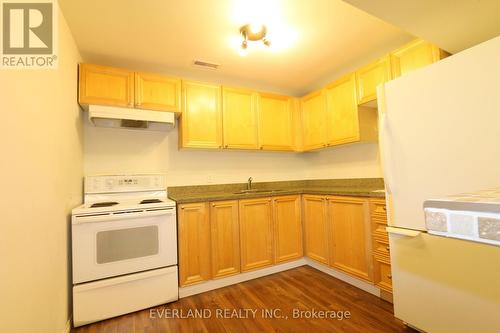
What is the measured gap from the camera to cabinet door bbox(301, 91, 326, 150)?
9.52ft

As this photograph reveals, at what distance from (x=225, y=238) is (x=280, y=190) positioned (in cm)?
92

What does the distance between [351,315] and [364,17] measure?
7.96 ft

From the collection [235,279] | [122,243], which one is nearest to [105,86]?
[122,243]

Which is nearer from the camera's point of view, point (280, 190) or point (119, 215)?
point (119, 215)

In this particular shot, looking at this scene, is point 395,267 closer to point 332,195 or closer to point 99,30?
point 332,195

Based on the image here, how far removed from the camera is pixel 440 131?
1.34 metres

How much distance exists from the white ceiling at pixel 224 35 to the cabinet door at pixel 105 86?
21 cm

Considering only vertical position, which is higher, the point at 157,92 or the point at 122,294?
the point at 157,92

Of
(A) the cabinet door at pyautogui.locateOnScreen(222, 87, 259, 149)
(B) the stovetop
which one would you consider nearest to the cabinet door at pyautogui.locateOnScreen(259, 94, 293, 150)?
(A) the cabinet door at pyautogui.locateOnScreen(222, 87, 259, 149)

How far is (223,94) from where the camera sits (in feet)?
9.03

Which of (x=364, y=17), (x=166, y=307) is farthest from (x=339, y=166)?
(x=166, y=307)

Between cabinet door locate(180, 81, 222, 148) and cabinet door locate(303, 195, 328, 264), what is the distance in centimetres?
131

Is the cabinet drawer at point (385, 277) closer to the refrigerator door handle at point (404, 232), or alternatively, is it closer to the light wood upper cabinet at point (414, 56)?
the refrigerator door handle at point (404, 232)

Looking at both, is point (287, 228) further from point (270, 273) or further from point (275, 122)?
point (275, 122)
